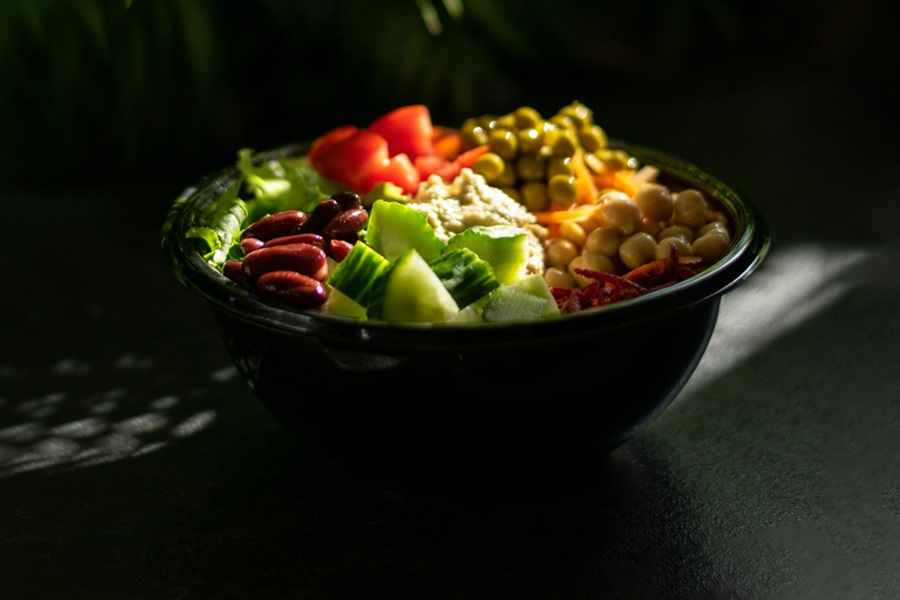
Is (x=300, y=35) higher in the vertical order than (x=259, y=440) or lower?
higher

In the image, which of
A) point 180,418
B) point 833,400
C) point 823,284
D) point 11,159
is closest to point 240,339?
point 180,418

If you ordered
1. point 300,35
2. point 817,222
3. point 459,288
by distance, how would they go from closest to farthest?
point 459,288
point 817,222
point 300,35

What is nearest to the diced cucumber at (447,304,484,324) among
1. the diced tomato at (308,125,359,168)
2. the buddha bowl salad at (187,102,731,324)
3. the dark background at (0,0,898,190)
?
the buddha bowl salad at (187,102,731,324)

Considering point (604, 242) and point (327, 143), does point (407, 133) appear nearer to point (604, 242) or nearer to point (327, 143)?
point (327, 143)

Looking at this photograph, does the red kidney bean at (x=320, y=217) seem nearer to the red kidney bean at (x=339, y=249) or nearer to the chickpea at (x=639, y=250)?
the red kidney bean at (x=339, y=249)

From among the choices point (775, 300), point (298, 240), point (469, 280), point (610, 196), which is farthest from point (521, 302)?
point (775, 300)

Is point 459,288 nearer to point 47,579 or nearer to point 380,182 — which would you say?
point 380,182

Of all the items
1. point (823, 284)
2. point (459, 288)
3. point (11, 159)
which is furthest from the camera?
point (11, 159)
